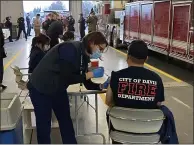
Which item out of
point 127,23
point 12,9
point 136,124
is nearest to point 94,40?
point 136,124

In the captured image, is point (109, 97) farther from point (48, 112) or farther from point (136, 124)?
point (48, 112)

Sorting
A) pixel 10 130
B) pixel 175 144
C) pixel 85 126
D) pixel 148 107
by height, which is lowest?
pixel 85 126

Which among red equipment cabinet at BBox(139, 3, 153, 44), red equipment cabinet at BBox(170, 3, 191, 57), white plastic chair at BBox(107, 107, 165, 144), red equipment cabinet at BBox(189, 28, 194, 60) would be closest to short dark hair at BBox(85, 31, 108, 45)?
white plastic chair at BBox(107, 107, 165, 144)

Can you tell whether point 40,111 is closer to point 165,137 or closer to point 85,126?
point 165,137

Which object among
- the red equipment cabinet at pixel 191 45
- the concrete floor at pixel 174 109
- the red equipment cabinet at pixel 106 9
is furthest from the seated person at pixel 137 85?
the red equipment cabinet at pixel 106 9

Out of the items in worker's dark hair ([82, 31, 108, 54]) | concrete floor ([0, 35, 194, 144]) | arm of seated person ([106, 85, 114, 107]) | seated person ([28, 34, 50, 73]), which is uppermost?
worker's dark hair ([82, 31, 108, 54])

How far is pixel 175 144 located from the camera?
9.53 feet

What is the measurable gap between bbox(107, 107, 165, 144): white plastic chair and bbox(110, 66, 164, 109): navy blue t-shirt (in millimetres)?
109

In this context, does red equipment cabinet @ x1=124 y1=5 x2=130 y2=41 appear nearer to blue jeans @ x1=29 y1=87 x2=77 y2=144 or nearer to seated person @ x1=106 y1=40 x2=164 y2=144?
blue jeans @ x1=29 y1=87 x2=77 y2=144

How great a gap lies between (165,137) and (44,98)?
1.36 m

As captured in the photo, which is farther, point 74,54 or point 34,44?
point 34,44

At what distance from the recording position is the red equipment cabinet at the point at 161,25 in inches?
408

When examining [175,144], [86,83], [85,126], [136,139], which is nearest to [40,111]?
[86,83]

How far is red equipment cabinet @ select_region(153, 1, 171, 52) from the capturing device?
408 inches
